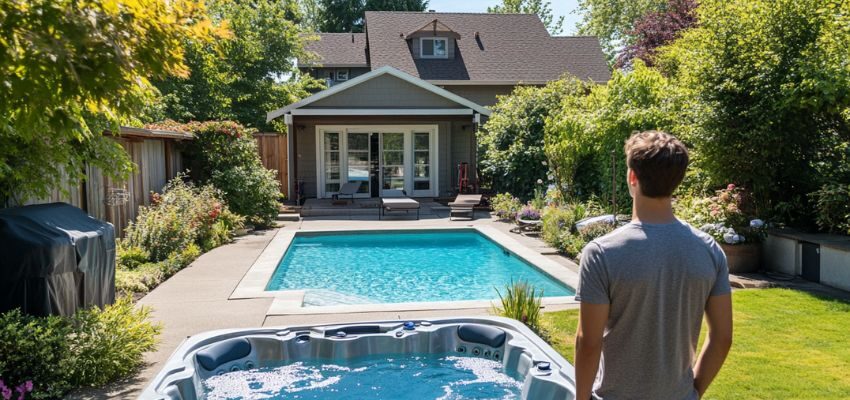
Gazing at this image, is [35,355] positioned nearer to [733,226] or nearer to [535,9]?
[733,226]

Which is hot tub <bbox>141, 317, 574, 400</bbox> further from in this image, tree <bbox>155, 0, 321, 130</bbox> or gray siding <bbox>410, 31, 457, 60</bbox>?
tree <bbox>155, 0, 321, 130</bbox>

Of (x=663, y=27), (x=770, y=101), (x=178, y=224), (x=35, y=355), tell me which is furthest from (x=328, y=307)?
(x=663, y=27)

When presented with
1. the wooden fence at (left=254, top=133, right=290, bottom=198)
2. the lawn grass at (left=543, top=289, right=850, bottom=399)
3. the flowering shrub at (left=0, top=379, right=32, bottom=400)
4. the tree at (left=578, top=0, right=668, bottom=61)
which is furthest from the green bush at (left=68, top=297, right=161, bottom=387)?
the tree at (left=578, top=0, right=668, bottom=61)

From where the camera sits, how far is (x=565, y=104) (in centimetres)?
1538

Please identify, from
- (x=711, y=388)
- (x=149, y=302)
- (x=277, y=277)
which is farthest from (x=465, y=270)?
(x=711, y=388)

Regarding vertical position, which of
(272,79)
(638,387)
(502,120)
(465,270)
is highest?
(272,79)

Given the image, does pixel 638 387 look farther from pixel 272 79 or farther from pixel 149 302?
pixel 272 79

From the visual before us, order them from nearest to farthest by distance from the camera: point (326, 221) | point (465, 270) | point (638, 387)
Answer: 1. point (638, 387)
2. point (465, 270)
3. point (326, 221)

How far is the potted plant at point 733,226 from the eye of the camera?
8.88 metres

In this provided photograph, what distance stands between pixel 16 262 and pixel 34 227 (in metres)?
0.39

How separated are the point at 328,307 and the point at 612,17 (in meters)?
37.7

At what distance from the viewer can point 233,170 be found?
1486 cm

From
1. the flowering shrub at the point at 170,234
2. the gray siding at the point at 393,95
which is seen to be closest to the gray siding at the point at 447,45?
the gray siding at the point at 393,95

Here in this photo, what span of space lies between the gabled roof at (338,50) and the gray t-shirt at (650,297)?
91.1 feet
